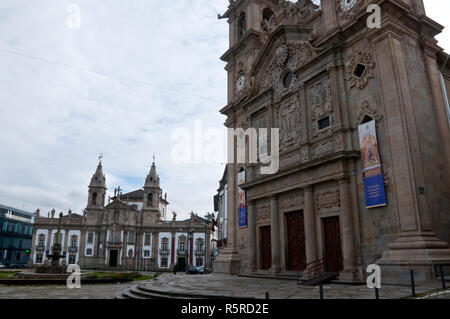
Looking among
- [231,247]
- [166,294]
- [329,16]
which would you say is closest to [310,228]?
[166,294]

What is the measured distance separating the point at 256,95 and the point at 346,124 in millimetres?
Result: 7553

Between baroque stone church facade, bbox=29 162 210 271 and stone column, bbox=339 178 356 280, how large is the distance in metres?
53.0

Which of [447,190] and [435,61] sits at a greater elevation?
[435,61]

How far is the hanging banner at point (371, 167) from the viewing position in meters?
13.1

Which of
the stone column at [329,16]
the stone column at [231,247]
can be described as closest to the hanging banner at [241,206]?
the stone column at [231,247]

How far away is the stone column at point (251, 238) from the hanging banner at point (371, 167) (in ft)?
26.6

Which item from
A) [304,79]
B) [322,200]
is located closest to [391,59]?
[304,79]

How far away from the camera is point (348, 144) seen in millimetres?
14812

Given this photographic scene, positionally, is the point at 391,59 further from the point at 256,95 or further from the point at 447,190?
the point at 256,95

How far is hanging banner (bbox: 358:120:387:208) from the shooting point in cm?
1312

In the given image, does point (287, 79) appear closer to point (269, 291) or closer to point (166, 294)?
point (269, 291)

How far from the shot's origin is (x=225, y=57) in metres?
26.5

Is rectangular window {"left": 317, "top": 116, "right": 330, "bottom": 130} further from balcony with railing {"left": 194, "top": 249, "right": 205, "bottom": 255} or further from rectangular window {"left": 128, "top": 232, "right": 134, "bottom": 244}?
rectangular window {"left": 128, "top": 232, "right": 134, "bottom": 244}

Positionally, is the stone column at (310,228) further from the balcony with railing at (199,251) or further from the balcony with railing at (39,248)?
the balcony with railing at (39,248)
